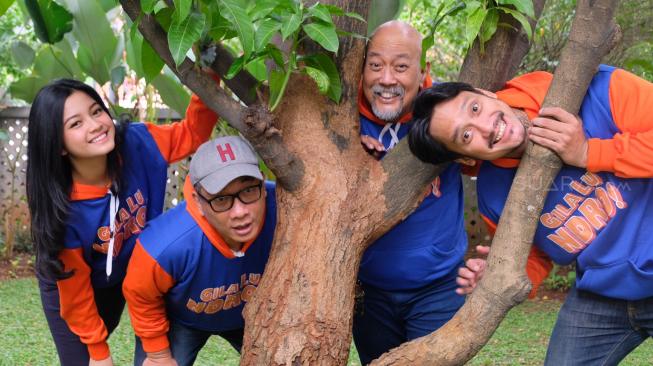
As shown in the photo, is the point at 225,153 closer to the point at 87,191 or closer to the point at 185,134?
the point at 185,134

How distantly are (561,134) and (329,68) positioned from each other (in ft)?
2.16

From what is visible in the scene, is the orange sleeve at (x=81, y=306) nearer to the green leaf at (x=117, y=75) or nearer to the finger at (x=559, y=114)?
the finger at (x=559, y=114)

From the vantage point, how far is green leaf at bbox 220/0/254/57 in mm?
2047

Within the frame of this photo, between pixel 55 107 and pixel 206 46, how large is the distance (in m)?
0.69

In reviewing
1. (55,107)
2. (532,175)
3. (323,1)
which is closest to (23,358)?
(55,107)

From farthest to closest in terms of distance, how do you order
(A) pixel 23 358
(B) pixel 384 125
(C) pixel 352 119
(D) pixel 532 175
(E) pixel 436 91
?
(A) pixel 23 358
(B) pixel 384 125
(C) pixel 352 119
(E) pixel 436 91
(D) pixel 532 175

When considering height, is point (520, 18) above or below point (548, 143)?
above

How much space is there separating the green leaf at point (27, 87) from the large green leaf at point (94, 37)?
1.82 ft

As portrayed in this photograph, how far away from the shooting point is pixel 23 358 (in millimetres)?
4895

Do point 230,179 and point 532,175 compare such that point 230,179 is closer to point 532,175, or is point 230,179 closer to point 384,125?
point 384,125

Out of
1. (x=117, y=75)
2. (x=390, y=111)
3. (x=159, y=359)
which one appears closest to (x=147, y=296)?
(x=159, y=359)

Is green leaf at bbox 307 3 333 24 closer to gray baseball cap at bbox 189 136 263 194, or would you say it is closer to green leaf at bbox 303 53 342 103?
green leaf at bbox 303 53 342 103

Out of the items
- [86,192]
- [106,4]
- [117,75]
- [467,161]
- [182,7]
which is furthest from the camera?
[117,75]

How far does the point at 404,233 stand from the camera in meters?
2.79
